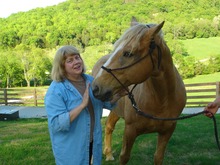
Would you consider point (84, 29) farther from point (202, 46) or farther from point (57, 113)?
point (57, 113)

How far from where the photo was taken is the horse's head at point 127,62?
2.10 metres

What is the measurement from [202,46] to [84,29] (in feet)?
89.2

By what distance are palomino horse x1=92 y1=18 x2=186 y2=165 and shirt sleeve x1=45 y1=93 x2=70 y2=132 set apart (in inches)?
11.5

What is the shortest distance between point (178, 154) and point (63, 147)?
9.89ft

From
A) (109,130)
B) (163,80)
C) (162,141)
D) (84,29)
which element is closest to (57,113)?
(163,80)

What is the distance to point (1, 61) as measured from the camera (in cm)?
4166

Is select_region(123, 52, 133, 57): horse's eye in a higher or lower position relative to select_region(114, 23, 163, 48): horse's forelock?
lower

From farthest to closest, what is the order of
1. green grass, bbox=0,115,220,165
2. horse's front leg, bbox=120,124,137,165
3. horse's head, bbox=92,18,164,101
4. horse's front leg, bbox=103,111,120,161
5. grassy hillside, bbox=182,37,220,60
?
grassy hillside, bbox=182,37,220,60 → horse's front leg, bbox=103,111,120,161 → green grass, bbox=0,115,220,165 → horse's front leg, bbox=120,124,137,165 → horse's head, bbox=92,18,164,101

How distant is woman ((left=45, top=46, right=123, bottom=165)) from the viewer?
203 cm

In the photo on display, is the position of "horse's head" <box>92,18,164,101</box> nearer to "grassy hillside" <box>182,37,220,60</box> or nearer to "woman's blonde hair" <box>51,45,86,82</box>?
"woman's blonde hair" <box>51,45,86,82</box>

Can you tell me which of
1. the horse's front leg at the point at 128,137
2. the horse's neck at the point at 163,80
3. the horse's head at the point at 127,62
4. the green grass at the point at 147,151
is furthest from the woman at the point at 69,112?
the green grass at the point at 147,151

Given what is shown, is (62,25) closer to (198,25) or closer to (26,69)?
(26,69)

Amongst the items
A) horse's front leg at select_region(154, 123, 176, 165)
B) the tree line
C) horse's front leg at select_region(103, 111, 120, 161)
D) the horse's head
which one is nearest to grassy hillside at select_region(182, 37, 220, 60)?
the tree line

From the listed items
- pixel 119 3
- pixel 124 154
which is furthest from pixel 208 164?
pixel 119 3
